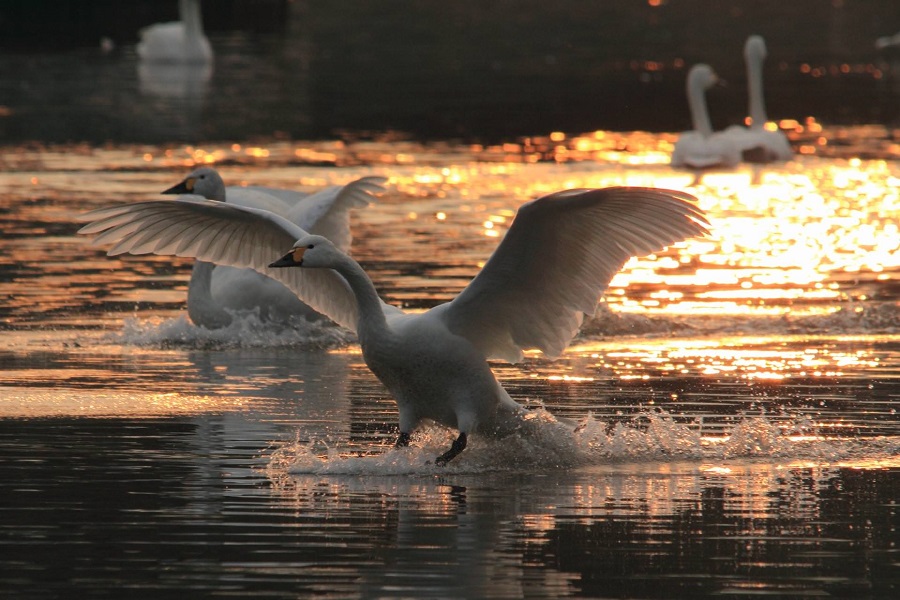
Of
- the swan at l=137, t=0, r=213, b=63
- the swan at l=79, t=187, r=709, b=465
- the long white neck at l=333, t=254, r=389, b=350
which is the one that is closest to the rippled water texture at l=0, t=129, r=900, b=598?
the swan at l=79, t=187, r=709, b=465

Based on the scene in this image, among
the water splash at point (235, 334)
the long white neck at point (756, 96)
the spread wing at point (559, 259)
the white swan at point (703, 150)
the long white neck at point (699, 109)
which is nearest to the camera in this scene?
the spread wing at point (559, 259)

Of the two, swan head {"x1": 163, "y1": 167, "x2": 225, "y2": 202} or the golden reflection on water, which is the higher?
swan head {"x1": 163, "y1": 167, "x2": 225, "y2": 202}

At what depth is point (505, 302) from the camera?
32.6ft

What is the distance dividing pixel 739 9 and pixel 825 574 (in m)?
55.5

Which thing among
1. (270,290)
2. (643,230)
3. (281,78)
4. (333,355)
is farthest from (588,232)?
(281,78)

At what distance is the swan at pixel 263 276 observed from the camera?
45.2ft

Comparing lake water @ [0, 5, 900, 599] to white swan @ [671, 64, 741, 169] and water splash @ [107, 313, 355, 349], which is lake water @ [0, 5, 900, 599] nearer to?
water splash @ [107, 313, 355, 349]

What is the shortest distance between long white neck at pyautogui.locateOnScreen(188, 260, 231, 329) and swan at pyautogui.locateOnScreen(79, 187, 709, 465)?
11.2ft

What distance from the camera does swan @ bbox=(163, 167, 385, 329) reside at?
13.8 m

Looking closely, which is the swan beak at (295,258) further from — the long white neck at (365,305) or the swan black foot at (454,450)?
the swan black foot at (454,450)

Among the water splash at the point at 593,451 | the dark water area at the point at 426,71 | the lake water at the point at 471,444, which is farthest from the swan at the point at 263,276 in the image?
the dark water area at the point at 426,71

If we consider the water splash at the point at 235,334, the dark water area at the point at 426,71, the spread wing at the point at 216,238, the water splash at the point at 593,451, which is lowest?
the water splash at the point at 593,451

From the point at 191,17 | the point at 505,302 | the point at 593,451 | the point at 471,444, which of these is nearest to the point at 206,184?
the point at 471,444

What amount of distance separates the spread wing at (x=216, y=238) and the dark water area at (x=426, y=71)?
612 inches
